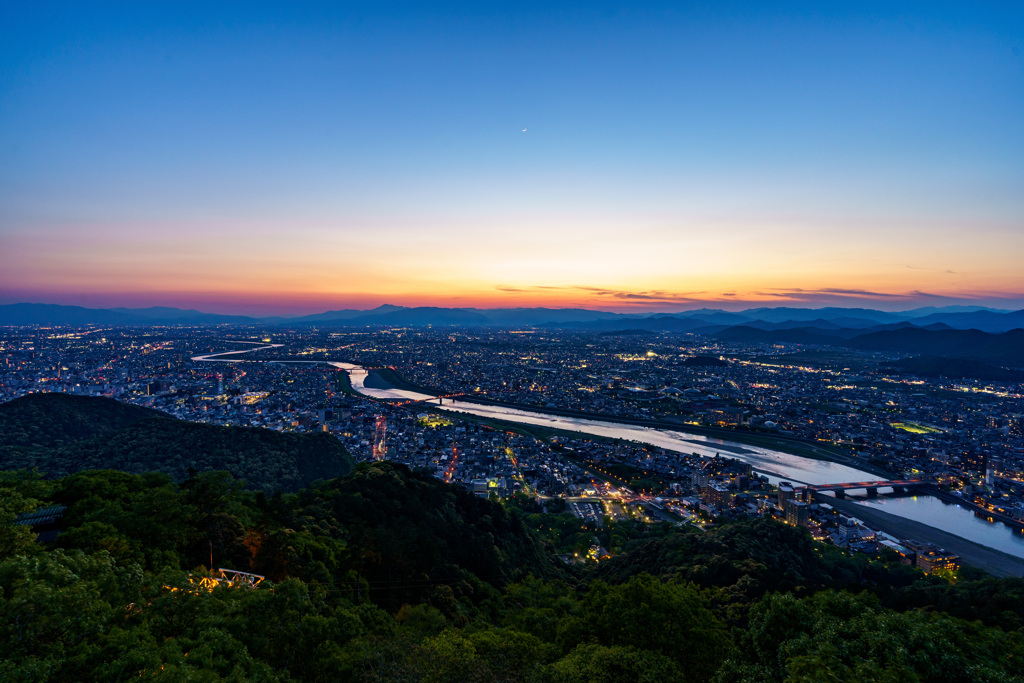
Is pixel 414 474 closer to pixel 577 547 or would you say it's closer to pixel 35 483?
pixel 577 547

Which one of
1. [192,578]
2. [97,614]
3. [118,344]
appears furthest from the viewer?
[118,344]

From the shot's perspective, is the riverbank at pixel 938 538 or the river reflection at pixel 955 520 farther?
the river reflection at pixel 955 520

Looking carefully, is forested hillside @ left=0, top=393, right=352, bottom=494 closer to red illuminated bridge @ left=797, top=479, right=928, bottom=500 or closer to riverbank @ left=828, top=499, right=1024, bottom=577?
red illuminated bridge @ left=797, top=479, right=928, bottom=500

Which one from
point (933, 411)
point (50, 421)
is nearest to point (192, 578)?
point (50, 421)

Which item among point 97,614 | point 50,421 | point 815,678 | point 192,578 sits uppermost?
point 97,614

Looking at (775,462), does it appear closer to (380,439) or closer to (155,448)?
(380,439)

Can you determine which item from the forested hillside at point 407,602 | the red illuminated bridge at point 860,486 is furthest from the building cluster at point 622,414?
the forested hillside at point 407,602

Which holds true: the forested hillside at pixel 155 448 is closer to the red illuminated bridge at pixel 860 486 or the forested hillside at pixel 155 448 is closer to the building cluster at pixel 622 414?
the building cluster at pixel 622 414
